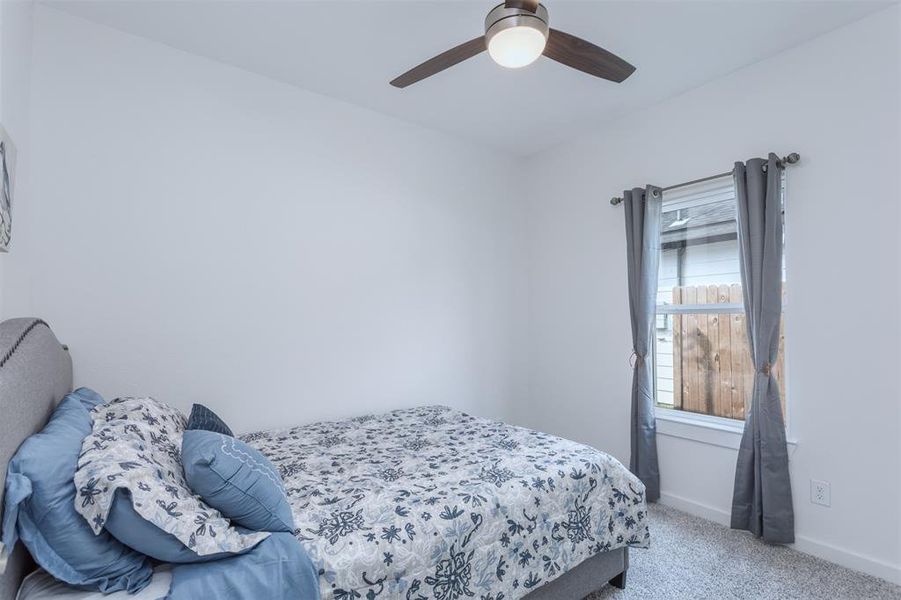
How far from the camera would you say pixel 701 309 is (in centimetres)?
286

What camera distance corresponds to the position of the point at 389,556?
4.56ft

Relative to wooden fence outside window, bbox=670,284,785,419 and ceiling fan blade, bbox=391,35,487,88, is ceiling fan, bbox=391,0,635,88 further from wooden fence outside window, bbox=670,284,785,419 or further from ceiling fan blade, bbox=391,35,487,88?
wooden fence outside window, bbox=670,284,785,419

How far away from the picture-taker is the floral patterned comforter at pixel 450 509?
55.4 inches

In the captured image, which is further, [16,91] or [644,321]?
[644,321]

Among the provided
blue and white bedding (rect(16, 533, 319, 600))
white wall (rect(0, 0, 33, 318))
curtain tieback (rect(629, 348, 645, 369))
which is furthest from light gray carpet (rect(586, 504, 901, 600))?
white wall (rect(0, 0, 33, 318))

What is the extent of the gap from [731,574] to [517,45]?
245 centimetres

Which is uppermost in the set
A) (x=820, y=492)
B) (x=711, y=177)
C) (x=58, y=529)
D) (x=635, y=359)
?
(x=711, y=177)

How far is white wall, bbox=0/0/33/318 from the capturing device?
1592mm

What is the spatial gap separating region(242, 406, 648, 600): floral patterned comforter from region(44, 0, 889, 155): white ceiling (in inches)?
78.0

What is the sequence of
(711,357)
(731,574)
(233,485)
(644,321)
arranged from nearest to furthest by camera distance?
(233,485)
(731,574)
(711,357)
(644,321)

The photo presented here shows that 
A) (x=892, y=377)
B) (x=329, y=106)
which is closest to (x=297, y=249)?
(x=329, y=106)

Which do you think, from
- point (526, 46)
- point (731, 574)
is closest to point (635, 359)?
point (731, 574)

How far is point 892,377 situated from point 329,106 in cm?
326

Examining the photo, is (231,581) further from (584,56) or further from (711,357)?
(711,357)
